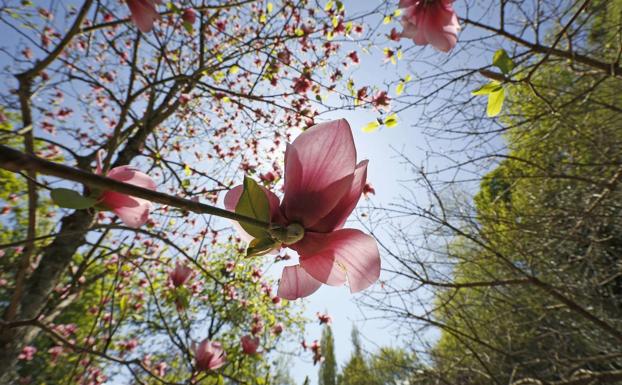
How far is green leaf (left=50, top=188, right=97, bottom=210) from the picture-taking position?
35 cm

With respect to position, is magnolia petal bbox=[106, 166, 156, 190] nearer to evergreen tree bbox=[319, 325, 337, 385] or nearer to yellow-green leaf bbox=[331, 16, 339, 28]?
yellow-green leaf bbox=[331, 16, 339, 28]

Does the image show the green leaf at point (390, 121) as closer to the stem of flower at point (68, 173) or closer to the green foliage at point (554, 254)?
the green foliage at point (554, 254)

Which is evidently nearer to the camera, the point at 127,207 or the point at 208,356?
the point at 127,207

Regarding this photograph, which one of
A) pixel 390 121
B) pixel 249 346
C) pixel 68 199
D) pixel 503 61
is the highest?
pixel 390 121

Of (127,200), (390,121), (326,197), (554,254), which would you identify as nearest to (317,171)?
(326,197)

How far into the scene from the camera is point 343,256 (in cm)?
43

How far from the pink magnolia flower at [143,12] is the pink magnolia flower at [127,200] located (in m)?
0.56

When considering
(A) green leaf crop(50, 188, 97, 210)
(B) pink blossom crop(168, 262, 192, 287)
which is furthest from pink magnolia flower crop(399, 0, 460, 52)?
(B) pink blossom crop(168, 262, 192, 287)

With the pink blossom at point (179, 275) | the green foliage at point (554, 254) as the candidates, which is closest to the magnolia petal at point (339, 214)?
the pink blossom at point (179, 275)

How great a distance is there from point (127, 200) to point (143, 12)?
65 centimetres

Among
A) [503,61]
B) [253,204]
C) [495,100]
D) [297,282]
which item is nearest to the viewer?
[253,204]

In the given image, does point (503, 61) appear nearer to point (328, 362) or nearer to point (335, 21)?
point (335, 21)

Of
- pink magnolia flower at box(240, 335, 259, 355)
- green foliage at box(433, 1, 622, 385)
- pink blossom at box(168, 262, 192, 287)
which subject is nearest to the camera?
pink blossom at box(168, 262, 192, 287)

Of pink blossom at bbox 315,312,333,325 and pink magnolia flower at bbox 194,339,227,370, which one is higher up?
pink blossom at bbox 315,312,333,325
